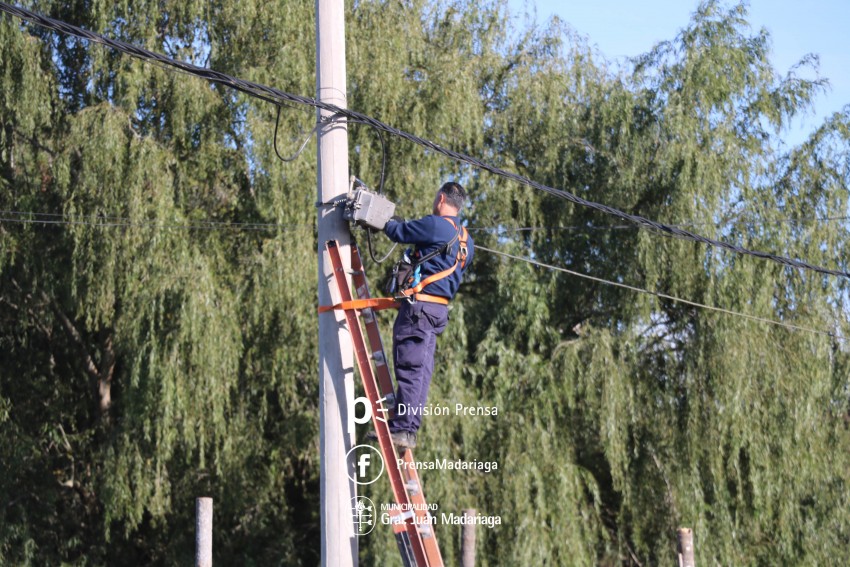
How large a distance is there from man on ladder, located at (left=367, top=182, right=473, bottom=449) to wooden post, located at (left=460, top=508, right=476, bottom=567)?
5.27 meters

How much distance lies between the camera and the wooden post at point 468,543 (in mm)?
11266

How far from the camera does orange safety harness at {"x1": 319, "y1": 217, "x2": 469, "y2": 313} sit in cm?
606

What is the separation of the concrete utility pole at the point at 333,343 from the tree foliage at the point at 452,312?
6.13m

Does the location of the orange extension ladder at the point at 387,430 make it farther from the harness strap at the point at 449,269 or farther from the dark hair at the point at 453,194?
the dark hair at the point at 453,194

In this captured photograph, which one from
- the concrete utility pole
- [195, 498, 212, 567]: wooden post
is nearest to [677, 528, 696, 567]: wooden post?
[195, 498, 212, 567]: wooden post

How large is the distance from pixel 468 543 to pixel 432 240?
5.87m

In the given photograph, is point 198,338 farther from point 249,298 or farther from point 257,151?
point 257,151

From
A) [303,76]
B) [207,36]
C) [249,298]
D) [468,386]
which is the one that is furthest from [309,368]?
[207,36]

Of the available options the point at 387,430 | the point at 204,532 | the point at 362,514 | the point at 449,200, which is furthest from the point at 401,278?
the point at 204,532

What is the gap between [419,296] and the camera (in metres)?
6.36

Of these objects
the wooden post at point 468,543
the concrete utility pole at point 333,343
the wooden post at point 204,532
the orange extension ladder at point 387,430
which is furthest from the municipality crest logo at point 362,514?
the wooden post at point 204,532

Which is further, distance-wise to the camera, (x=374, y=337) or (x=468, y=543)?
(x=468, y=543)

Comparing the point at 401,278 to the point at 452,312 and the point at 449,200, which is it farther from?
the point at 452,312

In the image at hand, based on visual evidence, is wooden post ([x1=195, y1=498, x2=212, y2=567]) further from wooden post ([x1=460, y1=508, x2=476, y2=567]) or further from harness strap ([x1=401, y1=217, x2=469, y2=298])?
harness strap ([x1=401, y1=217, x2=469, y2=298])
